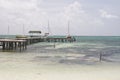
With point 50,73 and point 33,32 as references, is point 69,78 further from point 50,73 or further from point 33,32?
point 33,32

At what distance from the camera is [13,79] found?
1647cm

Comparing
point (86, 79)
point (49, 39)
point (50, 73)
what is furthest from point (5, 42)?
point (49, 39)

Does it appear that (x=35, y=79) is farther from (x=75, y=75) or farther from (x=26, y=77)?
(x=75, y=75)

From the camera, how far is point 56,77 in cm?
1742

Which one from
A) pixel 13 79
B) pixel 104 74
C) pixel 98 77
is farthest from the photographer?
pixel 104 74

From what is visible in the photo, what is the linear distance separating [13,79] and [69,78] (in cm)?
346

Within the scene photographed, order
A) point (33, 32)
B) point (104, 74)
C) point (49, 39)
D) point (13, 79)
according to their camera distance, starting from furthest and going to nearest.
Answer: point (33, 32) → point (49, 39) → point (104, 74) → point (13, 79)

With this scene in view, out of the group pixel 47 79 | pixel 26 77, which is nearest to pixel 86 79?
pixel 47 79

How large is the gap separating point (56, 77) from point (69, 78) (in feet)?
2.90

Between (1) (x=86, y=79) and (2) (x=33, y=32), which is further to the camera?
(2) (x=33, y=32)

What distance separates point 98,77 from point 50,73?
346 cm

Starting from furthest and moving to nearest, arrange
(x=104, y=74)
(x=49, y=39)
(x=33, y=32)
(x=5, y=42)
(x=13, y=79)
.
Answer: (x=33, y=32)
(x=49, y=39)
(x=5, y=42)
(x=104, y=74)
(x=13, y=79)

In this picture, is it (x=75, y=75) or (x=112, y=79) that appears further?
(x=75, y=75)

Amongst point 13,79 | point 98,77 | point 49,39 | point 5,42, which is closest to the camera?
point 13,79
